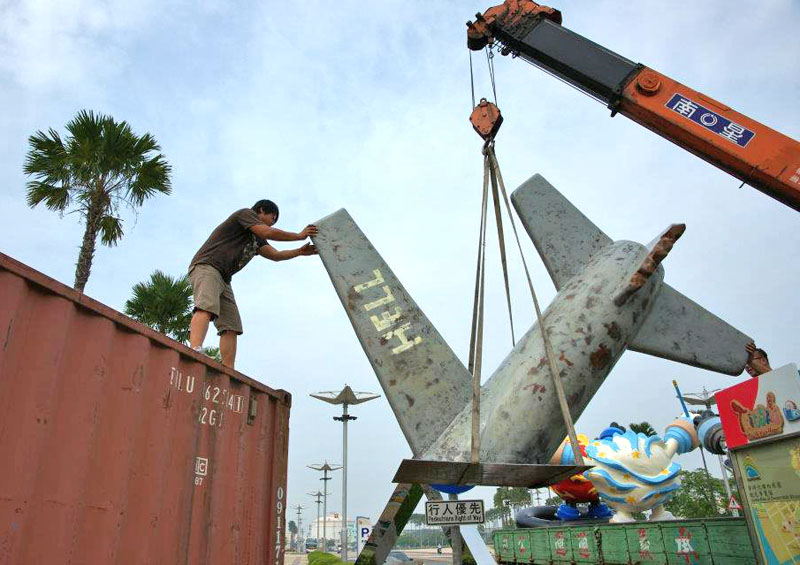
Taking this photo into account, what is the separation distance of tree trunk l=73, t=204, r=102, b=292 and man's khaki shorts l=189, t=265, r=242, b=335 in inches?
328

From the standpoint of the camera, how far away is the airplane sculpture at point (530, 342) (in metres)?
4.70

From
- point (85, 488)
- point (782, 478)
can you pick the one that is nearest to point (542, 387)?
point (85, 488)

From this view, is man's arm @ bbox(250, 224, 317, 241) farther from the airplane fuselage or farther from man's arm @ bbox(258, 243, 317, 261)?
the airplane fuselage

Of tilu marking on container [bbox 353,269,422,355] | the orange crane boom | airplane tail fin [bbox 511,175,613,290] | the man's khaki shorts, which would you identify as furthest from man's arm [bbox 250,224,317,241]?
the orange crane boom

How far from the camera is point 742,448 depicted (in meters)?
7.98

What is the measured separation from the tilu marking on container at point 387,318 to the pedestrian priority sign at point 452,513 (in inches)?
55.8

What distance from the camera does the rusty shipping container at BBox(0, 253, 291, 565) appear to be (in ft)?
6.90

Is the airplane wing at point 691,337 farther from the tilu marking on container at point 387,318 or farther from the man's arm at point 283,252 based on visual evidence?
the man's arm at point 283,252

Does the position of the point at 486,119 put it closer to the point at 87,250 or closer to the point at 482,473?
the point at 482,473

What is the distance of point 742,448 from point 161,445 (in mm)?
8285

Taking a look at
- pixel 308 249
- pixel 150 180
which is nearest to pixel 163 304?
pixel 150 180

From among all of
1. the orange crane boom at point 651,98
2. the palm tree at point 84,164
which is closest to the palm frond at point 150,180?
the palm tree at point 84,164

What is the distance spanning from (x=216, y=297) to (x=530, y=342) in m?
2.92

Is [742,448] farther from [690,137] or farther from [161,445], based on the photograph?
[161,445]
